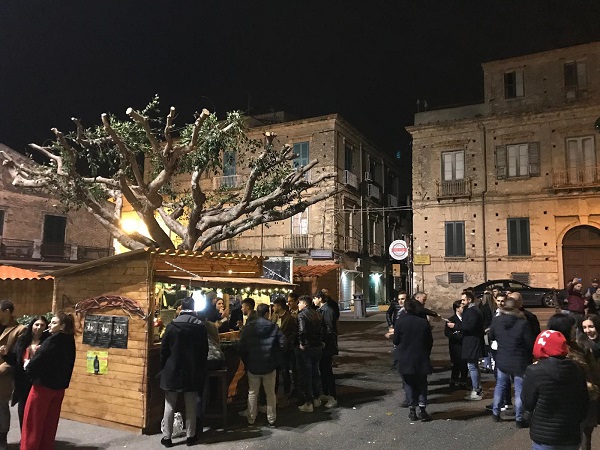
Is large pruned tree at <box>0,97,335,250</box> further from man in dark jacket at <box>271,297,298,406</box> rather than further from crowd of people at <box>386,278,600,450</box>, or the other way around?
crowd of people at <box>386,278,600,450</box>

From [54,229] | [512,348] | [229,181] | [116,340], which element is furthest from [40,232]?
[512,348]

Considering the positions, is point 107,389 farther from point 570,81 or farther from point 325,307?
point 570,81

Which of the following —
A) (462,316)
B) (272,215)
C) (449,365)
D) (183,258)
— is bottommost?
(449,365)

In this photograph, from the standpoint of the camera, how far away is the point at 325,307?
844 centimetres

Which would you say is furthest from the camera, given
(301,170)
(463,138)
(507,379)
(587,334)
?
(463,138)

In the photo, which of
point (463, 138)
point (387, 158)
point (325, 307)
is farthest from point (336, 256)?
point (325, 307)

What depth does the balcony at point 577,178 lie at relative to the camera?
68.2ft

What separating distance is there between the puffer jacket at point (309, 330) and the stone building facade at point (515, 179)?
57.5ft

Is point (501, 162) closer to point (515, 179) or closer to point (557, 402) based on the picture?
point (515, 179)

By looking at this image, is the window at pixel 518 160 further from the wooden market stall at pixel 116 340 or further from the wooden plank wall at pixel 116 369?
the wooden plank wall at pixel 116 369

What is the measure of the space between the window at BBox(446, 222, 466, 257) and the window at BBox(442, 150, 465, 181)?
7.86 ft

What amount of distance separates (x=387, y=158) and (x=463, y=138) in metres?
10.5

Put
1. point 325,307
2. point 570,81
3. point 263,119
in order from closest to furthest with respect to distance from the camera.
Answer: point 325,307 → point 570,81 → point 263,119

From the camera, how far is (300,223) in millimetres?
26547
